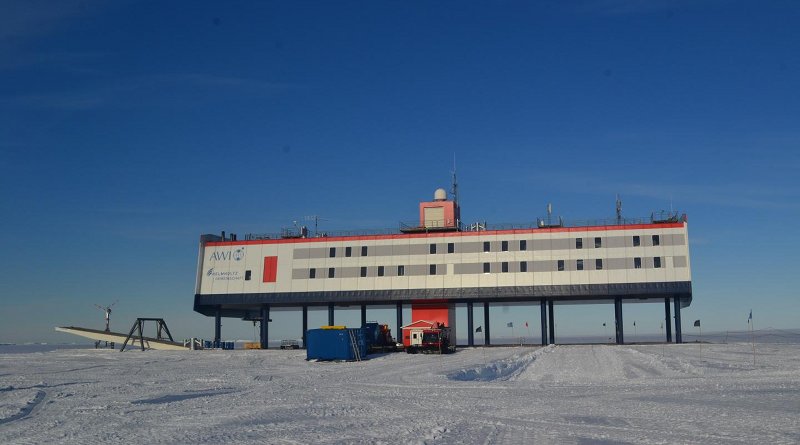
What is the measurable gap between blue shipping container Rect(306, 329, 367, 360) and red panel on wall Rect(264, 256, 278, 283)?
879 inches

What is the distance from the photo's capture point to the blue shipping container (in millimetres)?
48750

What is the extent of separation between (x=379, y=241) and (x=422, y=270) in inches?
213

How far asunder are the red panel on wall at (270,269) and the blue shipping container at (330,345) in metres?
22.3

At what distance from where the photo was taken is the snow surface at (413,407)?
15.4 m

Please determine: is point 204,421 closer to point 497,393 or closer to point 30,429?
point 30,429

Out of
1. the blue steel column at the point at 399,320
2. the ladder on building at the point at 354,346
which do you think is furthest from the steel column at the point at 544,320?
the ladder on building at the point at 354,346

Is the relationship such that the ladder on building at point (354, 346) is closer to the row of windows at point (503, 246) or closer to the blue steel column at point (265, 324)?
the row of windows at point (503, 246)

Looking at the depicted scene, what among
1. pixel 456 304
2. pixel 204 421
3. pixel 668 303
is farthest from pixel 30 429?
pixel 668 303

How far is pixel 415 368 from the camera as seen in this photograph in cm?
3834

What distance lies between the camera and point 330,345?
49.0m

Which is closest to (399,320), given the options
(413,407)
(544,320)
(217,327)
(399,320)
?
(399,320)

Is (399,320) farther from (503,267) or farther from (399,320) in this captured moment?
(503,267)

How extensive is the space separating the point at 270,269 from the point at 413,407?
5266 centimetres

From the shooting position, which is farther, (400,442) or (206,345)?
(206,345)
